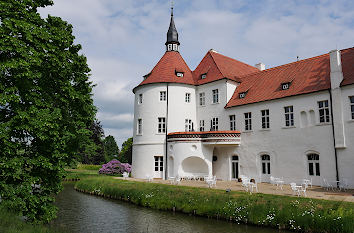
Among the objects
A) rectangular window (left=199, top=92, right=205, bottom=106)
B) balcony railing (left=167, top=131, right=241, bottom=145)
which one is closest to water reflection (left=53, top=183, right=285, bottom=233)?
balcony railing (left=167, top=131, right=241, bottom=145)

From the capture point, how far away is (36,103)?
9.20 m

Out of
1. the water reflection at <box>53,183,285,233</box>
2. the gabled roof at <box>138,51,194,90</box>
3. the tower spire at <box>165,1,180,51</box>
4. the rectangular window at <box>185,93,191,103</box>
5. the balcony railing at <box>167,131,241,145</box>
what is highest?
the tower spire at <box>165,1,180,51</box>

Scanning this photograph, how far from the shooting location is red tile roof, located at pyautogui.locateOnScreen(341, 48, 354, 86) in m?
17.4

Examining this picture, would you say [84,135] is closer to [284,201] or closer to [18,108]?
[18,108]

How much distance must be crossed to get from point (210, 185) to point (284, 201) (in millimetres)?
6056

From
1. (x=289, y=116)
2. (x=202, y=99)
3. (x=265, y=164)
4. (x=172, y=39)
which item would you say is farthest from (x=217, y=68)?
(x=265, y=164)

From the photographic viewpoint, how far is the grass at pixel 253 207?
10257 millimetres

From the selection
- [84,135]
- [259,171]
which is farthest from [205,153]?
[84,135]

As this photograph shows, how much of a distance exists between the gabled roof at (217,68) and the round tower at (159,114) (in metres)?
1.54

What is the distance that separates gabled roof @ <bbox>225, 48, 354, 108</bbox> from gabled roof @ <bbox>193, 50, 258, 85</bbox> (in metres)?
1.97

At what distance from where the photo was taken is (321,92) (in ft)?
60.1

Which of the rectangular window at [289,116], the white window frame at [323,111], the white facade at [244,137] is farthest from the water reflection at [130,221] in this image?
the rectangular window at [289,116]

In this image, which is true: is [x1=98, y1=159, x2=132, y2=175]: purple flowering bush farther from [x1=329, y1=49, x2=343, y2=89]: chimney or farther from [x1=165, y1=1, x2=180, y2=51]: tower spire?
[x1=329, y1=49, x2=343, y2=89]: chimney

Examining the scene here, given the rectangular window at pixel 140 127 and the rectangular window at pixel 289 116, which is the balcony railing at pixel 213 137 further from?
the rectangular window at pixel 140 127
